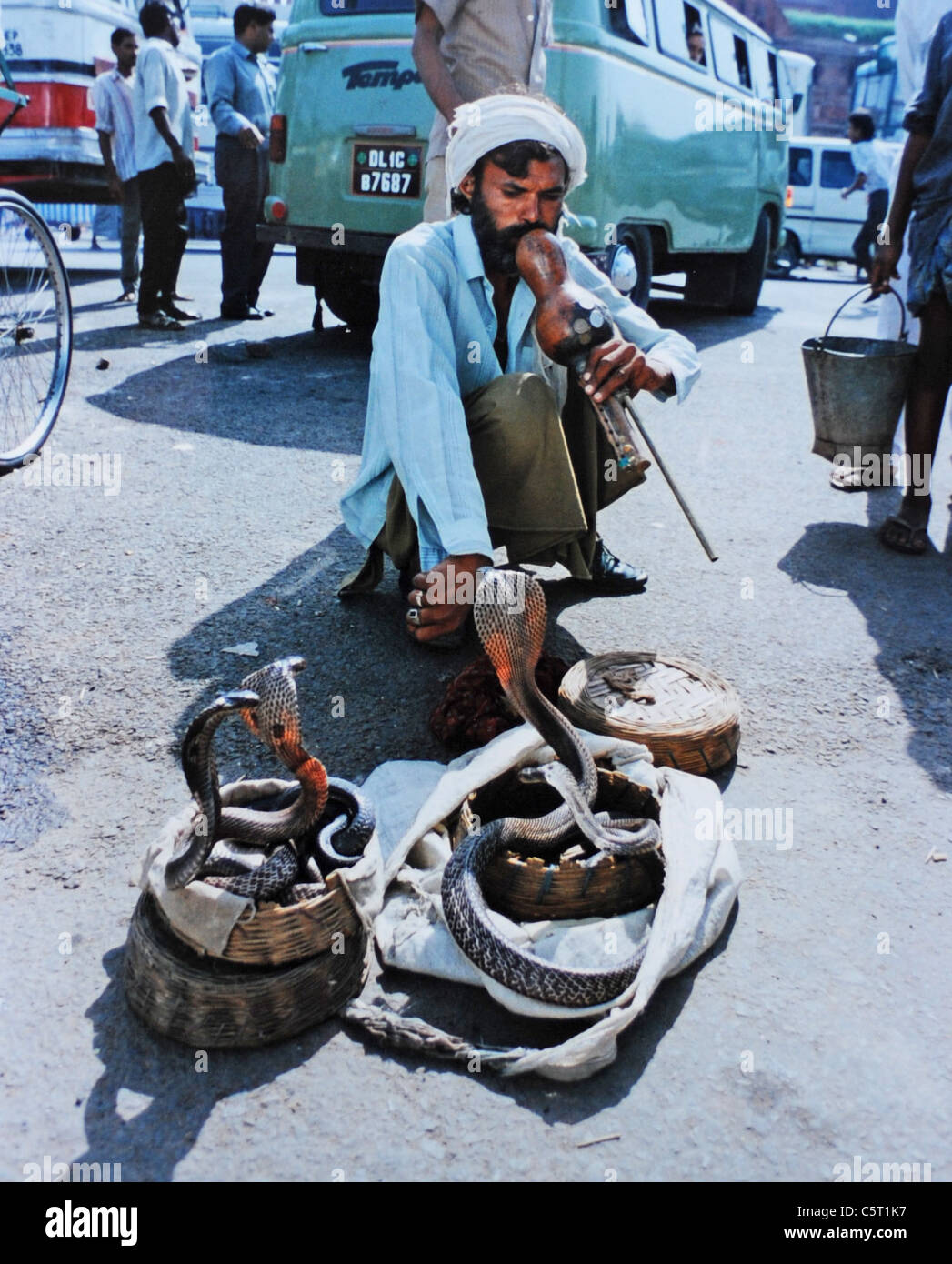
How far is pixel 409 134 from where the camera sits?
6.07m

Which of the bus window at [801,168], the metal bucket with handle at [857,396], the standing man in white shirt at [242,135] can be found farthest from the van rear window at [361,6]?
the bus window at [801,168]

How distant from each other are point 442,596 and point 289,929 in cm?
85

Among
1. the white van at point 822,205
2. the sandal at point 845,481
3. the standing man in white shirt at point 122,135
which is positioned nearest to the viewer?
the sandal at point 845,481

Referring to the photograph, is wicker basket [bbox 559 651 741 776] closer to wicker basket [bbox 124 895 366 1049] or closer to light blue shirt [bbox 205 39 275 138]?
wicker basket [bbox 124 895 366 1049]

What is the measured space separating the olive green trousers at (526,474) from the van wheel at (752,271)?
23.5 feet

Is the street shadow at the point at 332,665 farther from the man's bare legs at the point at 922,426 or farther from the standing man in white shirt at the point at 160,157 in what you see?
the standing man in white shirt at the point at 160,157

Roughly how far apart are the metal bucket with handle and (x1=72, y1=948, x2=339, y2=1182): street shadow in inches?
124

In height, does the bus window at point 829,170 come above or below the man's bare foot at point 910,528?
above

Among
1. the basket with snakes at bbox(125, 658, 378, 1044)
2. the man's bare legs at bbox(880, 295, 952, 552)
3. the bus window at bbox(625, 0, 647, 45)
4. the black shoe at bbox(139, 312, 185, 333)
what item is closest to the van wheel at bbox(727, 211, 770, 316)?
the bus window at bbox(625, 0, 647, 45)

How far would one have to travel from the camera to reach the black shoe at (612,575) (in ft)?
11.6

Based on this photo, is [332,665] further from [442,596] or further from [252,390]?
[252,390]

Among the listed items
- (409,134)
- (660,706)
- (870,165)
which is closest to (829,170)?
(870,165)
